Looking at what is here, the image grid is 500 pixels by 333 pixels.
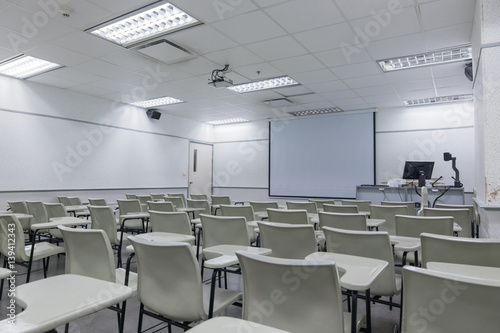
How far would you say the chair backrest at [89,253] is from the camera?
166cm

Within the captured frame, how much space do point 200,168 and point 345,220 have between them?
7.73m

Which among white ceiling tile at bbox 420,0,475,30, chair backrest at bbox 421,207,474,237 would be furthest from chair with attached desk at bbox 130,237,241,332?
white ceiling tile at bbox 420,0,475,30

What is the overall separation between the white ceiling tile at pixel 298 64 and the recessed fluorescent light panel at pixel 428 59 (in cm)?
104

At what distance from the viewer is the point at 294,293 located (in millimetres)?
1144

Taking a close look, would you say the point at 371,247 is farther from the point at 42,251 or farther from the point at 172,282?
the point at 42,251

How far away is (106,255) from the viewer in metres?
1.67

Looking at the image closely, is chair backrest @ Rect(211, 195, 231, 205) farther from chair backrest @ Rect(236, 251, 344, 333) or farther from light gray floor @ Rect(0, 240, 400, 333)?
chair backrest @ Rect(236, 251, 344, 333)

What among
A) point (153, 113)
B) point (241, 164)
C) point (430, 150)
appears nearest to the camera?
point (430, 150)

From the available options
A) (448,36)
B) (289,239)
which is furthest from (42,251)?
(448,36)

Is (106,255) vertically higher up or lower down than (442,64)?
lower down

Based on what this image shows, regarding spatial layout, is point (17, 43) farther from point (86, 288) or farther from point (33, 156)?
point (86, 288)

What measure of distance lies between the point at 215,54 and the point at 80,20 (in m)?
1.81

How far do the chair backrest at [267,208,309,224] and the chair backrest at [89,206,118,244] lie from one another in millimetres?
1708

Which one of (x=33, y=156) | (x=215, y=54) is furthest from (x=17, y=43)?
(x=215, y=54)
